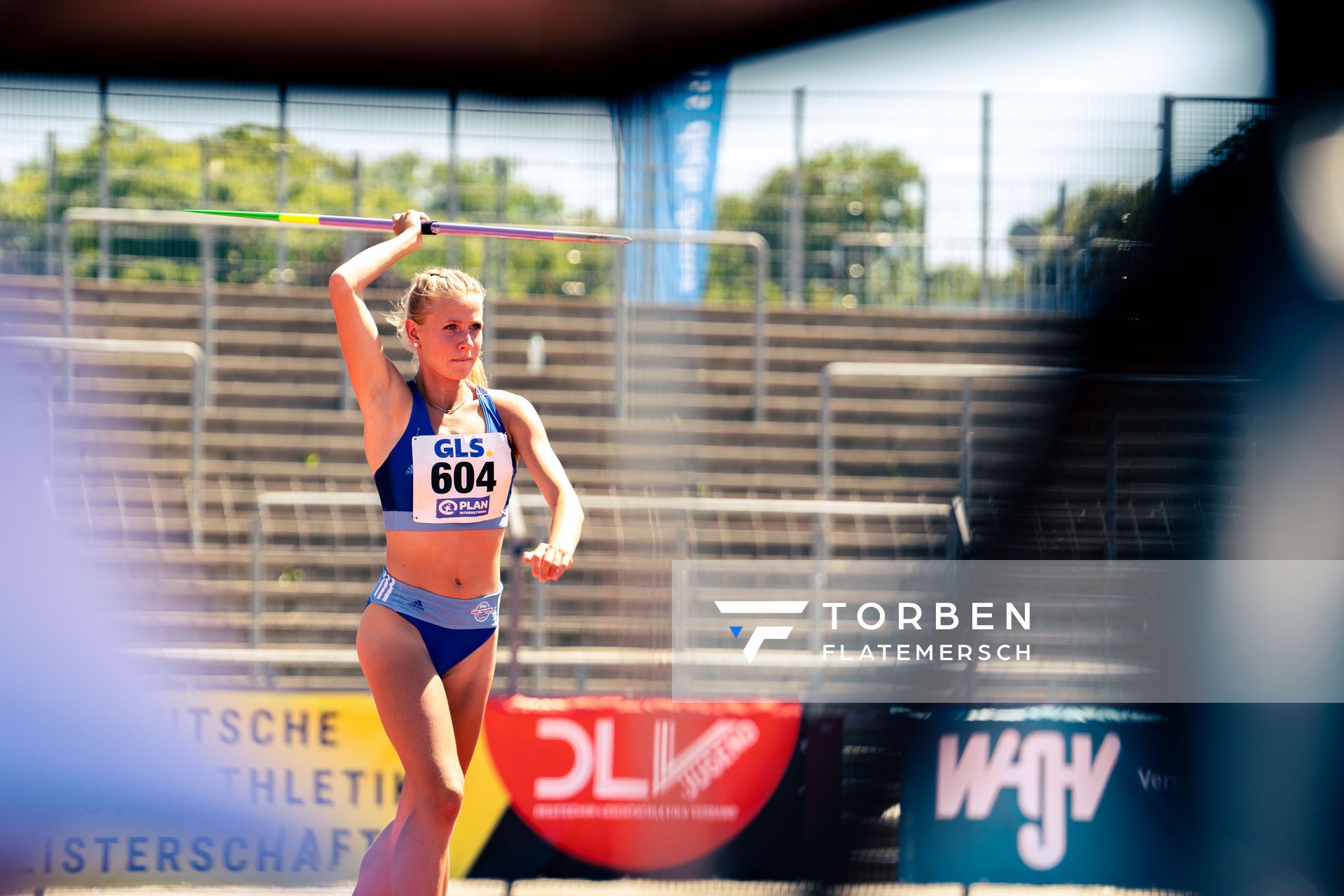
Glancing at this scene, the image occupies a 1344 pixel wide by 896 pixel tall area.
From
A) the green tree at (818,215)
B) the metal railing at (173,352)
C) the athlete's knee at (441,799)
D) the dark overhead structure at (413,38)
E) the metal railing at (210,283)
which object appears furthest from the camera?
the green tree at (818,215)

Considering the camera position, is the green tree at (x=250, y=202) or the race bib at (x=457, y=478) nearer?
the race bib at (x=457, y=478)

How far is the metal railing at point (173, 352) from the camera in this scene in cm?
696

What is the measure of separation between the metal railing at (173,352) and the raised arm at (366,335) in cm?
369

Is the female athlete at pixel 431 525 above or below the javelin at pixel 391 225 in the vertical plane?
below

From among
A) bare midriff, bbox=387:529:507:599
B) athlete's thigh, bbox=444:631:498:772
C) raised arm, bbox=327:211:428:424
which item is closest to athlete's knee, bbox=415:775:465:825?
athlete's thigh, bbox=444:631:498:772

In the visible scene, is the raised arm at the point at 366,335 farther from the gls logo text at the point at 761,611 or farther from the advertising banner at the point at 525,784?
the gls logo text at the point at 761,611

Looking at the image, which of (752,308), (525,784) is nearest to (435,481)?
(525,784)

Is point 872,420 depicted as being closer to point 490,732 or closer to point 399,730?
point 490,732

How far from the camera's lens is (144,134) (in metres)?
7.84

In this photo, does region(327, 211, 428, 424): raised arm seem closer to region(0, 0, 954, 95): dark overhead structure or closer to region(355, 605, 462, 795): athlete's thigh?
region(355, 605, 462, 795): athlete's thigh

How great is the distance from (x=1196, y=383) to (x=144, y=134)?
588cm

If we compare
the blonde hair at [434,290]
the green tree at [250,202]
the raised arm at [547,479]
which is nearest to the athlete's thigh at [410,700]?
the raised arm at [547,479]

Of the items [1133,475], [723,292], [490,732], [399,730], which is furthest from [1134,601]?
[723,292]

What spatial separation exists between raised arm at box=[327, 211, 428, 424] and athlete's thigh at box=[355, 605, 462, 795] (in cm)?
59
